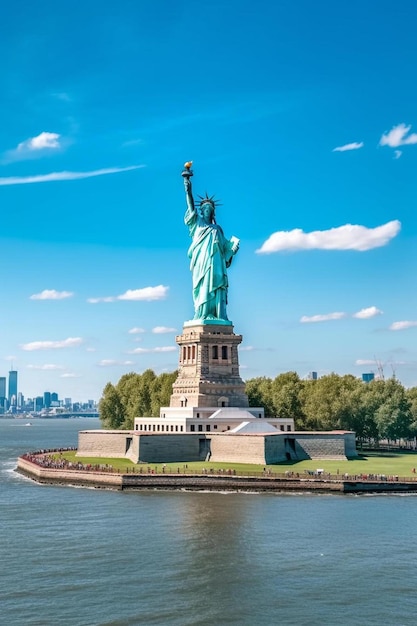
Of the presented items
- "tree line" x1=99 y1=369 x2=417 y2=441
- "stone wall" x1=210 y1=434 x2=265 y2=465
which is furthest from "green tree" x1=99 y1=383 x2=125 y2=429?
"stone wall" x1=210 y1=434 x2=265 y2=465

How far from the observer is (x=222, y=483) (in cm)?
7181

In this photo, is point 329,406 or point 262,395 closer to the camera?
point 329,406

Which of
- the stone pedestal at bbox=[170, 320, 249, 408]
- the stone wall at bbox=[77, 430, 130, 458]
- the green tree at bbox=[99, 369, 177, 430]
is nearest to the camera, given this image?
the stone wall at bbox=[77, 430, 130, 458]

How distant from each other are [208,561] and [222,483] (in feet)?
92.7

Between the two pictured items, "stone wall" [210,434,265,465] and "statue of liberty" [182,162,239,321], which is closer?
"stone wall" [210,434,265,465]

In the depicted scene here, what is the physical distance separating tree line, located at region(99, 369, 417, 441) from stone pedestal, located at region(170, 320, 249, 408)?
56.5 ft

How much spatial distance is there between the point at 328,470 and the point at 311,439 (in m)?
10.4

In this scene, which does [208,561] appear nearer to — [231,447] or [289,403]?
[231,447]

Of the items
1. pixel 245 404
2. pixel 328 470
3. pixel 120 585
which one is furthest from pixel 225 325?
pixel 120 585

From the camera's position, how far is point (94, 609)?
35.1 m

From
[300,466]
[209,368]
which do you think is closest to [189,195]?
[209,368]

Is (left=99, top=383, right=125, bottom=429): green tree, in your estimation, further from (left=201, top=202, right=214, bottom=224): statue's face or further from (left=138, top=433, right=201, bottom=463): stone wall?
(left=138, top=433, right=201, bottom=463): stone wall

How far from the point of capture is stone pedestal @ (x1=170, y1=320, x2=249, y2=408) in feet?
316

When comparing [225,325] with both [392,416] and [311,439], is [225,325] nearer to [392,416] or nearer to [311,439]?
[311,439]
